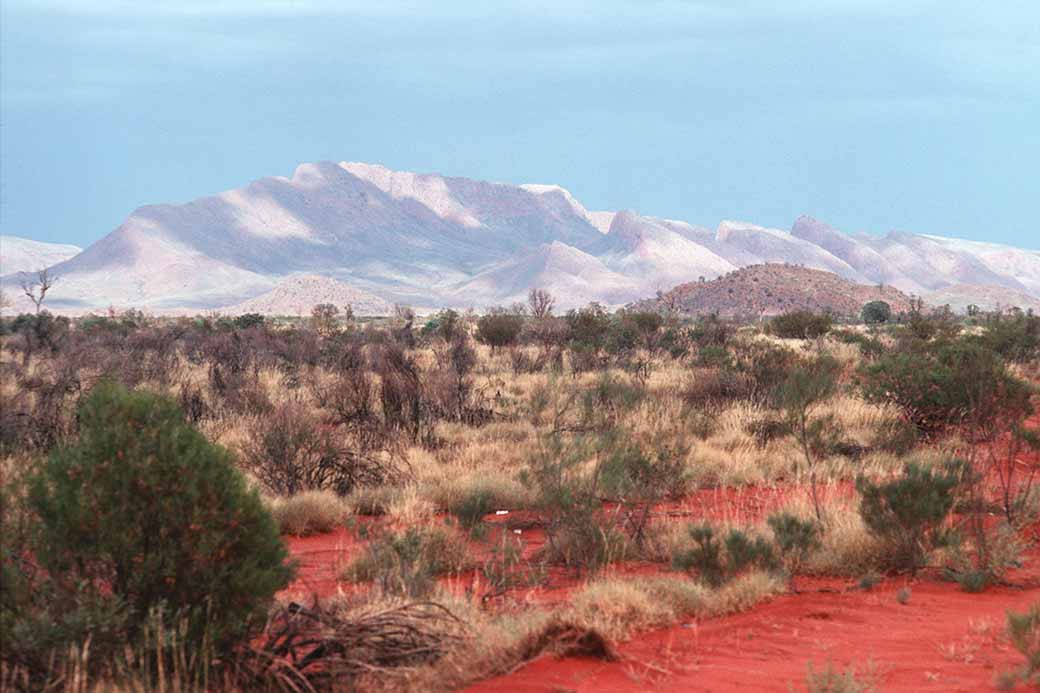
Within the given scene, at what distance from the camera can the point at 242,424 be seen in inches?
599

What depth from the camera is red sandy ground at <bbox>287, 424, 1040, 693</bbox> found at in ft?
18.7

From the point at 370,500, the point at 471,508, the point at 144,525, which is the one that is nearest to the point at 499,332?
the point at 370,500

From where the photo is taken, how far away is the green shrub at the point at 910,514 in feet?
27.2

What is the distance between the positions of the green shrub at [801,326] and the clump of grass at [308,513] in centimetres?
2669

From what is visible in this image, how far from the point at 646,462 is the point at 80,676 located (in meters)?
6.40

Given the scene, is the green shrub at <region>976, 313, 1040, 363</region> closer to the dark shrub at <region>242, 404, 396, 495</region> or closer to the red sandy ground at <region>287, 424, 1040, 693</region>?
the dark shrub at <region>242, 404, 396, 495</region>

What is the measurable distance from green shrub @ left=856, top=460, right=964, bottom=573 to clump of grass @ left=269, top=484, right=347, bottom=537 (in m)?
5.26

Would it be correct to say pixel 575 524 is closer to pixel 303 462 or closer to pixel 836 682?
pixel 836 682

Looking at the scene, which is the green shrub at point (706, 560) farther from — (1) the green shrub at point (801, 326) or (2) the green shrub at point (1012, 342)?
(1) the green shrub at point (801, 326)

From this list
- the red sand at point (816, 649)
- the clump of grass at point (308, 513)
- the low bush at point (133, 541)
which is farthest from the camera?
the clump of grass at point (308, 513)

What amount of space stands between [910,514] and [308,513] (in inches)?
226

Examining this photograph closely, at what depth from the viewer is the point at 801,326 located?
120 ft

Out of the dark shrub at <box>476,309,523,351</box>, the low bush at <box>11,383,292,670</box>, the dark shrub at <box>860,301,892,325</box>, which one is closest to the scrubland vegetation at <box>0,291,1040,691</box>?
the low bush at <box>11,383,292,670</box>

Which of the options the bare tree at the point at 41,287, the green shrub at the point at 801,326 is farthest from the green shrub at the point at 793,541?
the bare tree at the point at 41,287
